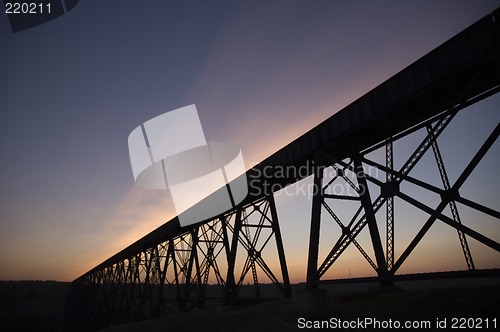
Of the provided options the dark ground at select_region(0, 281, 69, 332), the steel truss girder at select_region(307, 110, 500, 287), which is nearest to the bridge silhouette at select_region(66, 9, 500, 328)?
the steel truss girder at select_region(307, 110, 500, 287)

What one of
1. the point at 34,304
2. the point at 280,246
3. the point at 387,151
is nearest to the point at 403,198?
the point at 387,151

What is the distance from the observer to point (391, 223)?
30.4 ft

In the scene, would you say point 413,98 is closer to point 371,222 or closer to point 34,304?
point 371,222

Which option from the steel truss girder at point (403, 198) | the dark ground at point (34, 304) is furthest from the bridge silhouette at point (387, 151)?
the dark ground at point (34, 304)

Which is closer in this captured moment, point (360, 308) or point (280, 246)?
point (360, 308)

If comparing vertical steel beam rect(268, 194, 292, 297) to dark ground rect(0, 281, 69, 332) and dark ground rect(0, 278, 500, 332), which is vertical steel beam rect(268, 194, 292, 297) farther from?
dark ground rect(0, 281, 69, 332)

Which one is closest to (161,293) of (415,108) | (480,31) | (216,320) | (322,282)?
(216,320)

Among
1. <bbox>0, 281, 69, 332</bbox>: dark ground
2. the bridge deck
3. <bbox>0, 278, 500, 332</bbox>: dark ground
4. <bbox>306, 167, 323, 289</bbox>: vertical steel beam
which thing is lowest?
<bbox>0, 281, 69, 332</bbox>: dark ground

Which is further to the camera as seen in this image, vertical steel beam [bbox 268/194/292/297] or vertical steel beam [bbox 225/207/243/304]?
vertical steel beam [bbox 225/207/243/304]

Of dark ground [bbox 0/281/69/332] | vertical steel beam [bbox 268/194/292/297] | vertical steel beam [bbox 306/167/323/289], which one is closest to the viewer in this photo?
vertical steel beam [bbox 306/167/323/289]

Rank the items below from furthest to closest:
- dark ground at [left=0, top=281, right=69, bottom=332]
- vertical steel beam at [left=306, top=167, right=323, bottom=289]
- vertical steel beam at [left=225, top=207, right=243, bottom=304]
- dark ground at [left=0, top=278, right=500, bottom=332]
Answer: dark ground at [left=0, top=281, right=69, bottom=332]
vertical steel beam at [left=225, top=207, right=243, bottom=304]
vertical steel beam at [left=306, top=167, right=323, bottom=289]
dark ground at [left=0, top=278, right=500, bottom=332]

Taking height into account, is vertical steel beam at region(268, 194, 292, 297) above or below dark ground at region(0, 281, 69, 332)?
above

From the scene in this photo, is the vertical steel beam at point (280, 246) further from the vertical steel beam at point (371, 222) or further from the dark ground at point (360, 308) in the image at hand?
the vertical steel beam at point (371, 222)

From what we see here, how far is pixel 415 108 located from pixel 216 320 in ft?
33.6
